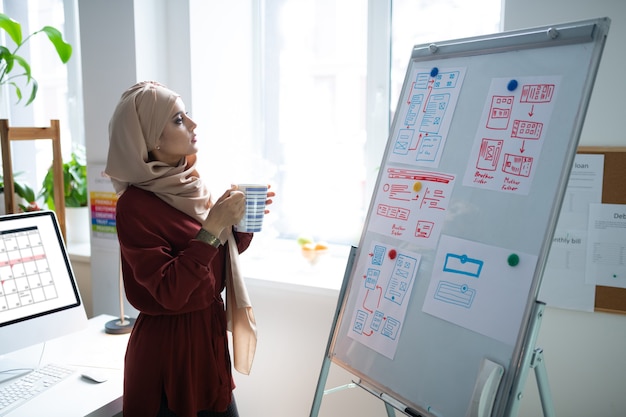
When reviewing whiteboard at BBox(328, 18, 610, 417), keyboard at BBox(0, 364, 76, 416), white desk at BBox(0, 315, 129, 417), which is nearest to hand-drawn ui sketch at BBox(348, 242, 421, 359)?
whiteboard at BBox(328, 18, 610, 417)

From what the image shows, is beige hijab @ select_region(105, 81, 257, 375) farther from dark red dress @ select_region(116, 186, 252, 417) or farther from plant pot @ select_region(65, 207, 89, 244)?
plant pot @ select_region(65, 207, 89, 244)

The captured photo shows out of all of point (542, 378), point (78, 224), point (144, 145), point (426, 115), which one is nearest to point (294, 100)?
point (144, 145)

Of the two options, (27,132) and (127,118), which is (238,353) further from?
(27,132)

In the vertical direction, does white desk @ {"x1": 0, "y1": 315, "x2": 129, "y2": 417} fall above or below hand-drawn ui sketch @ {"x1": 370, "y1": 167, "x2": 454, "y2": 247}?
below

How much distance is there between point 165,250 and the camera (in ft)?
4.63

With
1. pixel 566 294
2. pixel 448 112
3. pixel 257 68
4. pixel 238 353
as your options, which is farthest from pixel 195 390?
pixel 257 68

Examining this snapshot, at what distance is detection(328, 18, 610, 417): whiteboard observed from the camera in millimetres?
1038

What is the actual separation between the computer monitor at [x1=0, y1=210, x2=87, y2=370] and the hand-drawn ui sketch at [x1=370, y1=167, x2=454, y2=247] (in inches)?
39.6

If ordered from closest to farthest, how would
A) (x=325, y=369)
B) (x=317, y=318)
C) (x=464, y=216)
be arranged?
(x=464, y=216) < (x=325, y=369) < (x=317, y=318)

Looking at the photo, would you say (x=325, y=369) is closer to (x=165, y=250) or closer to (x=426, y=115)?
(x=165, y=250)

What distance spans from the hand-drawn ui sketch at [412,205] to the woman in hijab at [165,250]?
0.38m

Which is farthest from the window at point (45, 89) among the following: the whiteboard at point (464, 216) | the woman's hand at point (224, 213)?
the whiteboard at point (464, 216)

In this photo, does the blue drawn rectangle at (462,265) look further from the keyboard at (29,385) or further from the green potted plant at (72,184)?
the green potted plant at (72,184)

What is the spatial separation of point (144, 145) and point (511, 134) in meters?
0.92
